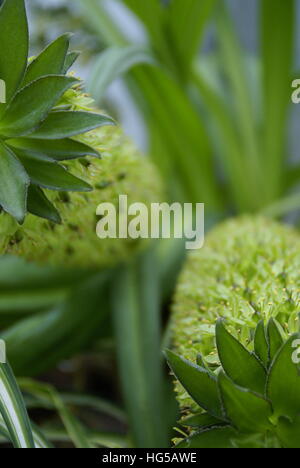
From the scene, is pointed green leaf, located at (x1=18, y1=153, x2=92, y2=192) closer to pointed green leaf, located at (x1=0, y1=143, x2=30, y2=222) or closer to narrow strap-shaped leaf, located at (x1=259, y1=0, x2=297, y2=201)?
pointed green leaf, located at (x1=0, y1=143, x2=30, y2=222)

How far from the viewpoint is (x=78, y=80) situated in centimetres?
34

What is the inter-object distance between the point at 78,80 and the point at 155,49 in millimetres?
443

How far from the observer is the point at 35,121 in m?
0.33

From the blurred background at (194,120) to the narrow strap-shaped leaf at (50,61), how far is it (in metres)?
0.23

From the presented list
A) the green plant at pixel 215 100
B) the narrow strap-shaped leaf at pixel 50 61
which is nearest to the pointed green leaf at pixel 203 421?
the narrow strap-shaped leaf at pixel 50 61

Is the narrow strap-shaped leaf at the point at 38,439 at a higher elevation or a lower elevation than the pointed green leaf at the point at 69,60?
lower

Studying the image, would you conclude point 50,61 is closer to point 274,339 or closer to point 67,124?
point 67,124

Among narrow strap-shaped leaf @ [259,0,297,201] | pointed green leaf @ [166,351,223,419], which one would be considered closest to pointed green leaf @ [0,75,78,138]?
pointed green leaf @ [166,351,223,419]

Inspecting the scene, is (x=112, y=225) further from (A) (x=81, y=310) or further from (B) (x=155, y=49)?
(B) (x=155, y=49)

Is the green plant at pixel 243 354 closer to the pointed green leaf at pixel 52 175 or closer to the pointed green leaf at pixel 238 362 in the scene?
the pointed green leaf at pixel 238 362

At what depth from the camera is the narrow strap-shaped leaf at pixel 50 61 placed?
1.11 feet

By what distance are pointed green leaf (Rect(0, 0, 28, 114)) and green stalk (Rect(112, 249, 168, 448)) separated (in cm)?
30

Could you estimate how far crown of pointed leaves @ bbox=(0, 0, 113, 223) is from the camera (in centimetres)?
33
